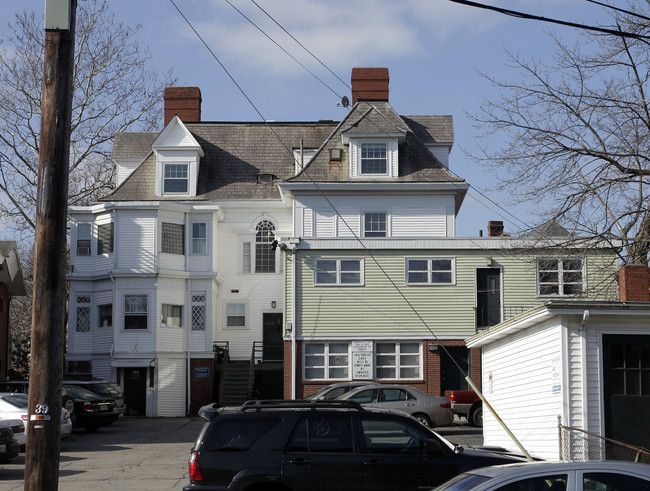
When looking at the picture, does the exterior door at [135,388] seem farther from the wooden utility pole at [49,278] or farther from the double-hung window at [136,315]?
the wooden utility pole at [49,278]

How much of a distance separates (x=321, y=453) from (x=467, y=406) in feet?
55.6

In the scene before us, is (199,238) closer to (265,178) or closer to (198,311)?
(198,311)

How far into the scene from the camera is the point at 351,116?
4062 cm

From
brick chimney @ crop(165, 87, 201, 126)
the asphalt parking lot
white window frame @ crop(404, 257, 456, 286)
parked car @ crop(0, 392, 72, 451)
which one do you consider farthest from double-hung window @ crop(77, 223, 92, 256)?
parked car @ crop(0, 392, 72, 451)

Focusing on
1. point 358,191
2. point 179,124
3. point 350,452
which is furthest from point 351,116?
point 350,452

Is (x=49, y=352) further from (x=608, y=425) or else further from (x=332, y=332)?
(x=332, y=332)

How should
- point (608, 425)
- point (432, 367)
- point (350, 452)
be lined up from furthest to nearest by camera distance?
point (432, 367)
point (608, 425)
point (350, 452)

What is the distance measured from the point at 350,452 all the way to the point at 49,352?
13.7 ft

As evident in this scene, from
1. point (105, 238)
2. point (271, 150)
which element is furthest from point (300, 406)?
point (271, 150)

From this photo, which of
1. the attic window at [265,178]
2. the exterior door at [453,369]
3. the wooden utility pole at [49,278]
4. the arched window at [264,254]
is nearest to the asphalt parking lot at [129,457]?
the exterior door at [453,369]

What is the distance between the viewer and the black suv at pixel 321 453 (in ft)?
36.1

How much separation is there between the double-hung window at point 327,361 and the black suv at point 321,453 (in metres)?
21.8

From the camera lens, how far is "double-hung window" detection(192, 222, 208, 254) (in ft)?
127

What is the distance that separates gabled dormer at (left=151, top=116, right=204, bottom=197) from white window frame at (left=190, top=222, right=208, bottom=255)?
105 inches
